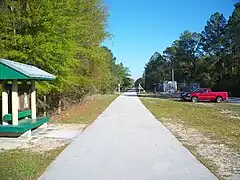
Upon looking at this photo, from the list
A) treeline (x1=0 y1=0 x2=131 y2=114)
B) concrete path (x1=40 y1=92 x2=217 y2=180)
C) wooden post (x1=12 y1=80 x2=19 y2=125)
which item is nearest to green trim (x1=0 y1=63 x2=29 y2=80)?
wooden post (x1=12 y1=80 x2=19 y2=125)

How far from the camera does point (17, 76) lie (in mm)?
9930

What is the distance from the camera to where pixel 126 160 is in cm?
702

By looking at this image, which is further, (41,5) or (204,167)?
(41,5)

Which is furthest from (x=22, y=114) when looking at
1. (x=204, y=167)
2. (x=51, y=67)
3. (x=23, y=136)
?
(x=204, y=167)

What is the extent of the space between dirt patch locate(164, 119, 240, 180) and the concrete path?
344 mm

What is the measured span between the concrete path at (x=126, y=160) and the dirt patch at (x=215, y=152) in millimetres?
344

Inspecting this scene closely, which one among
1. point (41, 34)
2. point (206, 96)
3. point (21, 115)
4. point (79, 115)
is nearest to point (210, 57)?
point (206, 96)

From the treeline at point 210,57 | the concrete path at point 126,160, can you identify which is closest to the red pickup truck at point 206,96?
the treeline at point 210,57

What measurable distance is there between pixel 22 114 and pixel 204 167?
750cm

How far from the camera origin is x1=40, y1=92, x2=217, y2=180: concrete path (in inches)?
230

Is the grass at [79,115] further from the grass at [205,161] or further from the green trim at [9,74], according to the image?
the grass at [205,161]

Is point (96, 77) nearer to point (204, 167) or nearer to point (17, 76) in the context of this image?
point (17, 76)

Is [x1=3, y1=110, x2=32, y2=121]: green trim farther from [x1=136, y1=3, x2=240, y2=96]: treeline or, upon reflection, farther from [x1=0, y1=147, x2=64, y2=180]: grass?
[x1=136, y1=3, x2=240, y2=96]: treeline

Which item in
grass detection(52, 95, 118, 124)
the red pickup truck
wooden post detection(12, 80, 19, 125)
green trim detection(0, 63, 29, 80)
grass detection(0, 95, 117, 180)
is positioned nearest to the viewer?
grass detection(0, 95, 117, 180)
